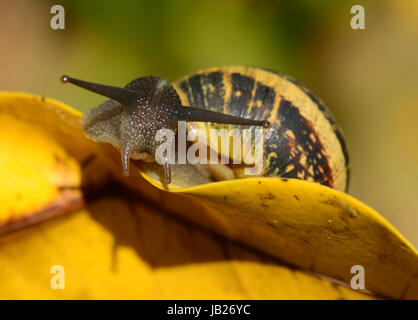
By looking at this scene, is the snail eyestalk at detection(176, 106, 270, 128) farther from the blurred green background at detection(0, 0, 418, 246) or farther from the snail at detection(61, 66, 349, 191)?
the blurred green background at detection(0, 0, 418, 246)

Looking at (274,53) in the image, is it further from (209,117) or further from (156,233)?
(156,233)

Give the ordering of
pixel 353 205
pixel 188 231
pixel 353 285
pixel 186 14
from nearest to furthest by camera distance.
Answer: pixel 353 205
pixel 353 285
pixel 188 231
pixel 186 14

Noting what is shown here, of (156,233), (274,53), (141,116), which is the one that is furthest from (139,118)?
(274,53)

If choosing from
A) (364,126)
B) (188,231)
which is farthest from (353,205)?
(364,126)

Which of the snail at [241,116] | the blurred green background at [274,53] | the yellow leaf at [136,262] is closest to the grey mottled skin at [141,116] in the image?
the snail at [241,116]

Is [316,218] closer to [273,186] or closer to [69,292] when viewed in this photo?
[273,186]

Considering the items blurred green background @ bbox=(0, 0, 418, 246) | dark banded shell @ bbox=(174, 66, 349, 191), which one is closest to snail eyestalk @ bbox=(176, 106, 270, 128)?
dark banded shell @ bbox=(174, 66, 349, 191)
